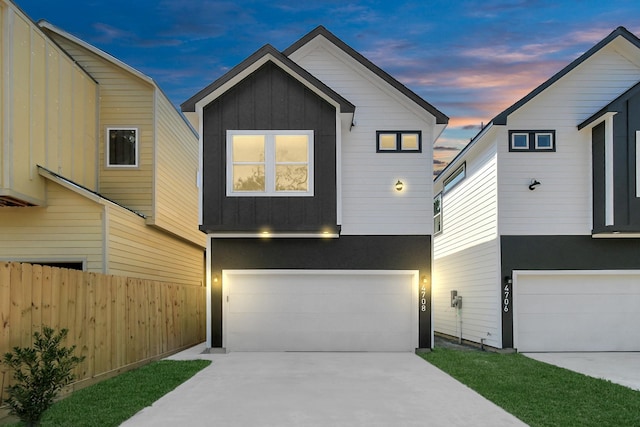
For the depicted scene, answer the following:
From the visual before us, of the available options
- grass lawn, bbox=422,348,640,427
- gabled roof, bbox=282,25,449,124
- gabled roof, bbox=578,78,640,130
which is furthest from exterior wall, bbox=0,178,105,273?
gabled roof, bbox=578,78,640,130

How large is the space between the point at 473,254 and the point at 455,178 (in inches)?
120

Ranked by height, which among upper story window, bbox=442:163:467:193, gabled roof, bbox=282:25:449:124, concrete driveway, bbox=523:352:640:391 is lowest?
concrete driveway, bbox=523:352:640:391

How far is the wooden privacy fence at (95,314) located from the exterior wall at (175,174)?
8.72ft

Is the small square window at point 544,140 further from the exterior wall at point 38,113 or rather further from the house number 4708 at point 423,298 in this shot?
the exterior wall at point 38,113

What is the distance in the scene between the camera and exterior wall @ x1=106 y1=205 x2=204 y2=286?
12.1 metres

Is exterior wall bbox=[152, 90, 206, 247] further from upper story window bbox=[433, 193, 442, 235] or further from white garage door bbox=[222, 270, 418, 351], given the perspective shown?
upper story window bbox=[433, 193, 442, 235]

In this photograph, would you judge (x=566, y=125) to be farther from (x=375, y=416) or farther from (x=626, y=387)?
(x=375, y=416)

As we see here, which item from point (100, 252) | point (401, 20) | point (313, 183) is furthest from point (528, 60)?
point (100, 252)

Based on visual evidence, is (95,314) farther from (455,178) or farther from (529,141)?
(455,178)

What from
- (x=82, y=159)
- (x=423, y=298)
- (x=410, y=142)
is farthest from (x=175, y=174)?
(x=423, y=298)

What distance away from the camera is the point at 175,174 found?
16.1 metres

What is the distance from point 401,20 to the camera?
21.7 meters

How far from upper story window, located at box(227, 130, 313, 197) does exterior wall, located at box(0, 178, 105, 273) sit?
2.89 m

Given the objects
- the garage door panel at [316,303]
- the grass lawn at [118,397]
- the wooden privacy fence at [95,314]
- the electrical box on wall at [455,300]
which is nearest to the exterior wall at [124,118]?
the wooden privacy fence at [95,314]
